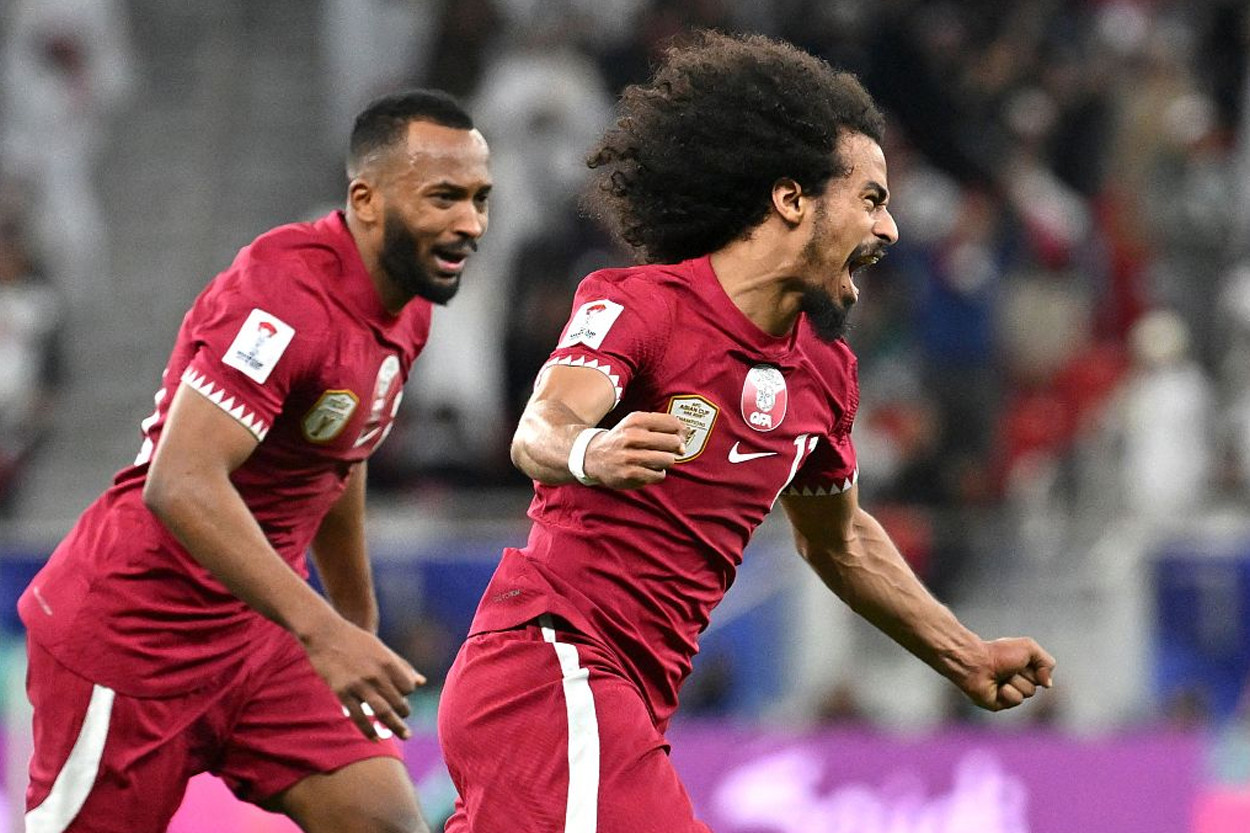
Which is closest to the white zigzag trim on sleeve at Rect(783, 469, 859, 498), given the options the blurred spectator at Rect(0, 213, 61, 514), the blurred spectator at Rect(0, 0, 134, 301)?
the blurred spectator at Rect(0, 213, 61, 514)

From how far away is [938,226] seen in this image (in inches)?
509

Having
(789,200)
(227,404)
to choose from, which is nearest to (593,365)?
(789,200)

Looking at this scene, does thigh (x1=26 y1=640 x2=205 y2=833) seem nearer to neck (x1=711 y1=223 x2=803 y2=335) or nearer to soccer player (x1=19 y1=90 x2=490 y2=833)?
soccer player (x1=19 y1=90 x2=490 y2=833)

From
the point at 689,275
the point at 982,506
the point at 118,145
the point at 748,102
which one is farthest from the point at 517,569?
the point at 118,145

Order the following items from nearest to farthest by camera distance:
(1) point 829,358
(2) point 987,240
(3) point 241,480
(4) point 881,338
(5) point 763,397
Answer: (5) point 763,397 < (1) point 829,358 < (3) point 241,480 < (4) point 881,338 < (2) point 987,240

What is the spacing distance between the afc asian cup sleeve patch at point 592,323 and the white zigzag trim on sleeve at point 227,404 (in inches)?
36.4

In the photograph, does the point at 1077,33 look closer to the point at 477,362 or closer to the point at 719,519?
the point at 477,362

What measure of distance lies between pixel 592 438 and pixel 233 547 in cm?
110

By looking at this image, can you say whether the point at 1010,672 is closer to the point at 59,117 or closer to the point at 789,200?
the point at 789,200

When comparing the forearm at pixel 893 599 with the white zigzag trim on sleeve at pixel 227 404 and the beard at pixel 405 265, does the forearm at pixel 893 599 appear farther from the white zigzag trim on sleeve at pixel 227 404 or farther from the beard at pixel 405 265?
the white zigzag trim on sleeve at pixel 227 404

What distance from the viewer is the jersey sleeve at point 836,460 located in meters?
4.81

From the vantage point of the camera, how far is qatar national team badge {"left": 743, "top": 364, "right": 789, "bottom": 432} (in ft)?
14.7

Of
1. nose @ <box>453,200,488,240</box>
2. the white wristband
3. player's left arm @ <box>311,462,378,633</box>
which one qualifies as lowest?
player's left arm @ <box>311,462,378,633</box>

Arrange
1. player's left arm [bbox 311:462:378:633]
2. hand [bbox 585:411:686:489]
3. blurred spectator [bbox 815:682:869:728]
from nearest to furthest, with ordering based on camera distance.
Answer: hand [bbox 585:411:686:489] < player's left arm [bbox 311:462:378:633] < blurred spectator [bbox 815:682:869:728]
